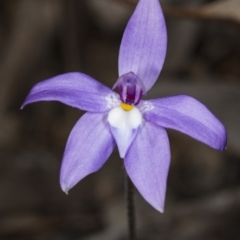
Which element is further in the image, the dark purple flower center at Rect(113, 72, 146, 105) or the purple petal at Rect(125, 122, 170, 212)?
the dark purple flower center at Rect(113, 72, 146, 105)

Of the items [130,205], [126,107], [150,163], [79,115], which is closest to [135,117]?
[126,107]

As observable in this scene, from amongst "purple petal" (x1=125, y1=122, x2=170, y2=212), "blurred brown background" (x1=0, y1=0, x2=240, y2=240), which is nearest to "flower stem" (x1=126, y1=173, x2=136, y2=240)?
"purple petal" (x1=125, y1=122, x2=170, y2=212)

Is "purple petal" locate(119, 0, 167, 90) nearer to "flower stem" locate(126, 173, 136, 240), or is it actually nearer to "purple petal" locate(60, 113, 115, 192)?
"purple petal" locate(60, 113, 115, 192)

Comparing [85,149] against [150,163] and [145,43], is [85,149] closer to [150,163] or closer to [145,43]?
[150,163]

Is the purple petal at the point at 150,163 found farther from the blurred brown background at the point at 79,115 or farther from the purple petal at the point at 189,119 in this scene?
the blurred brown background at the point at 79,115

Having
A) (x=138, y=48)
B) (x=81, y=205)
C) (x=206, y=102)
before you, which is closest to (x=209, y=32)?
(x=206, y=102)

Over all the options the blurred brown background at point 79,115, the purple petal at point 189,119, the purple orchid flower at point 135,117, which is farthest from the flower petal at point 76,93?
the blurred brown background at point 79,115

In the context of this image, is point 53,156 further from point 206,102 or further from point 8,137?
point 206,102
